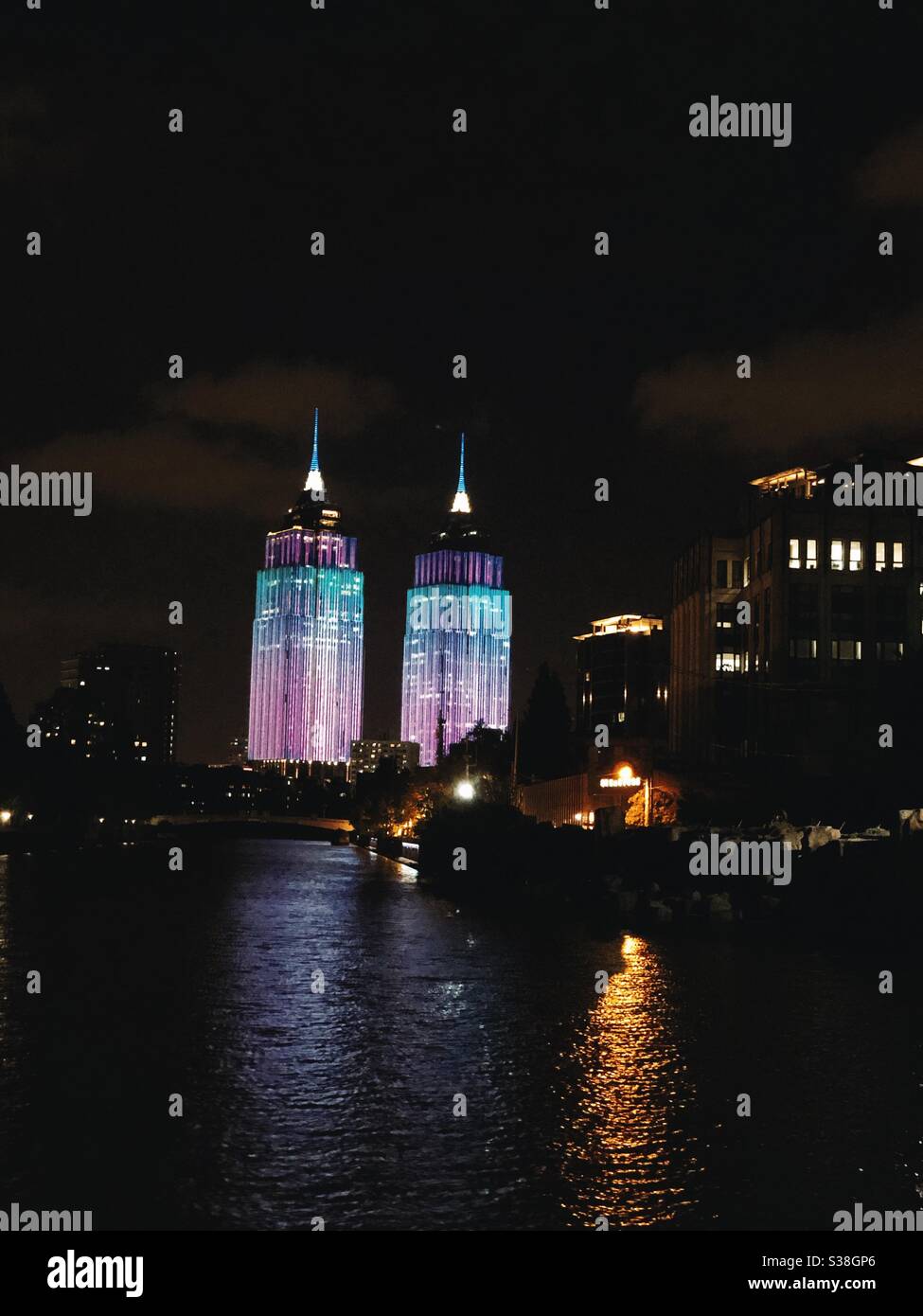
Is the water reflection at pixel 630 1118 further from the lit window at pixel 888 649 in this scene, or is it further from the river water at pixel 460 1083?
the lit window at pixel 888 649

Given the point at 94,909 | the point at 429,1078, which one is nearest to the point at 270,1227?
the point at 429,1078

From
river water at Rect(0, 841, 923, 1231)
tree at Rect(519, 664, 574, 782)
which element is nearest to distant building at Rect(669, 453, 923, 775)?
tree at Rect(519, 664, 574, 782)

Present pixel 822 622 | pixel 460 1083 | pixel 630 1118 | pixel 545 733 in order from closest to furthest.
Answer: pixel 630 1118, pixel 460 1083, pixel 822 622, pixel 545 733

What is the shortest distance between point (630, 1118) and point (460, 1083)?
3.90m

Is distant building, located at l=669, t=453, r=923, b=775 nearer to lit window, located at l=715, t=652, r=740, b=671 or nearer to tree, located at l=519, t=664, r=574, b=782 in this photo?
lit window, located at l=715, t=652, r=740, b=671

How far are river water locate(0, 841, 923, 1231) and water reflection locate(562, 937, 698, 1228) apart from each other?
0.22 feet

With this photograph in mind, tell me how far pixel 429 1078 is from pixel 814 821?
47659 mm

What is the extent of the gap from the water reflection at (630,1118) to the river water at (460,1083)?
66 mm

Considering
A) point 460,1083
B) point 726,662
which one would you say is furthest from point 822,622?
point 460,1083

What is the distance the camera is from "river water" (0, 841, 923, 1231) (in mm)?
18406

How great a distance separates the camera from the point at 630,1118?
2255 cm

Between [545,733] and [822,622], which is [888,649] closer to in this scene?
[822,622]

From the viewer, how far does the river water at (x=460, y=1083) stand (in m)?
18.4
